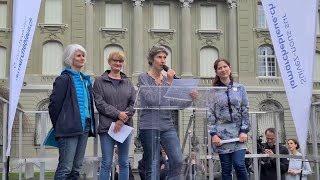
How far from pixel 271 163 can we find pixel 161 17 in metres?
27.1

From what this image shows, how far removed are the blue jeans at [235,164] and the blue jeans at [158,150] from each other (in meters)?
0.58

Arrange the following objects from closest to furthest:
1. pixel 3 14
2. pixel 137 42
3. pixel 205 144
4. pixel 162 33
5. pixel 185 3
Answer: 1. pixel 205 144
2. pixel 3 14
3. pixel 137 42
4. pixel 162 33
5. pixel 185 3

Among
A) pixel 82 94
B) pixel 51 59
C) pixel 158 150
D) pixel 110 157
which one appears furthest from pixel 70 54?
pixel 51 59

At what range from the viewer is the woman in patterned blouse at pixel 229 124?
580 cm

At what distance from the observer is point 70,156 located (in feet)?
18.4

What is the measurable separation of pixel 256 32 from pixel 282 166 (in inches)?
1074

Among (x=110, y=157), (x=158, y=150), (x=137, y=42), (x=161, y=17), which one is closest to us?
(x=158, y=150)

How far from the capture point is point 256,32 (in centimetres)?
3400

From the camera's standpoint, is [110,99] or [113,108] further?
[110,99]

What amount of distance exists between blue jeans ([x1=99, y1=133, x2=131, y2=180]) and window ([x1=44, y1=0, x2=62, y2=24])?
28.2 metres

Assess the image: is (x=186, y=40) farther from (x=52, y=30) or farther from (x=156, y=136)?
(x=156, y=136)

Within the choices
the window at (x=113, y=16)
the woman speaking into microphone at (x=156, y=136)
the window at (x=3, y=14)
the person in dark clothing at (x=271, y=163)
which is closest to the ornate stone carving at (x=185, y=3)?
the window at (x=113, y=16)

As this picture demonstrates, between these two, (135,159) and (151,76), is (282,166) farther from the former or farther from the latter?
(135,159)

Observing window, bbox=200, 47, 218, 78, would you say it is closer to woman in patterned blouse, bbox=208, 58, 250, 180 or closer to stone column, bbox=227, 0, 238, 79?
stone column, bbox=227, 0, 238, 79
